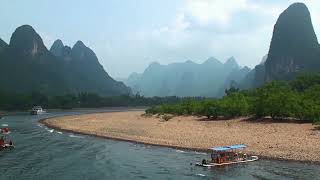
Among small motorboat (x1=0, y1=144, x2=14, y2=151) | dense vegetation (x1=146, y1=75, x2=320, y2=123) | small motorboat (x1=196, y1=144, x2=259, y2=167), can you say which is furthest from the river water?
dense vegetation (x1=146, y1=75, x2=320, y2=123)

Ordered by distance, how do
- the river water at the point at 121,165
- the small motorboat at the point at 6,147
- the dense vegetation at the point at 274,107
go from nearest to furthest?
1. the river water at the point at 121,165
2. the small motorboat at the point at 6,147
3. the dense vegetation at the point at 274,107

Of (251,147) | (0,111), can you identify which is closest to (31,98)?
(0,111)

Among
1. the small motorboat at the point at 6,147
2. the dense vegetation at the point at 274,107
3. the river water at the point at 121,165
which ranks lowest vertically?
the river water at the point at 121,165

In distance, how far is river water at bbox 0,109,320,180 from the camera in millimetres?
38625

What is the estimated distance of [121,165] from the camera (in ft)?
148

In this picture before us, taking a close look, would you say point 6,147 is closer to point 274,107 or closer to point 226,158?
point 226,158

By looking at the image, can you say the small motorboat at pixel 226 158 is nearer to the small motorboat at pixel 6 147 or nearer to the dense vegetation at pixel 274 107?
the dense vegetation at pixel 274 107

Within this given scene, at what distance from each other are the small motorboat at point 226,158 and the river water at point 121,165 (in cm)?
99

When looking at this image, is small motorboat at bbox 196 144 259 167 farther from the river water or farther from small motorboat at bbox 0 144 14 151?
small motorboat at bbox 0 144 14 151

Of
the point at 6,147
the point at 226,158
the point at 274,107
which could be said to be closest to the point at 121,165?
the point at 226,158

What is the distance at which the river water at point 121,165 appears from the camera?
3862 centimetres

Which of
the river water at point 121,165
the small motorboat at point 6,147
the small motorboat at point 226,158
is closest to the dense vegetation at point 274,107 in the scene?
the small motorboat at point 226,158

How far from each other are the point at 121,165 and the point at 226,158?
979cm

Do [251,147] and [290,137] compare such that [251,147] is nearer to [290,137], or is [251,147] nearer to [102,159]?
[290,137]
